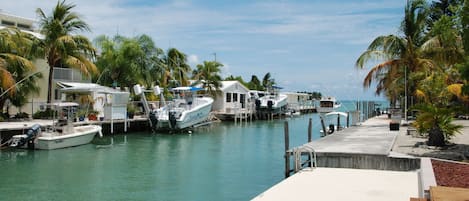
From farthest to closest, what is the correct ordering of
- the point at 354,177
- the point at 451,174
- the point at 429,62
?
1. the point at 429,62
2. the point at 354,177
3. the point at 451,174

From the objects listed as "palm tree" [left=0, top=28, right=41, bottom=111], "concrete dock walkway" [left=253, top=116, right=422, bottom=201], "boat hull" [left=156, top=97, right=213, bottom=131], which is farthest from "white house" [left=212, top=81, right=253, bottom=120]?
"concrete dock walkway" [left=253, top=116, right=422, bottom=201]

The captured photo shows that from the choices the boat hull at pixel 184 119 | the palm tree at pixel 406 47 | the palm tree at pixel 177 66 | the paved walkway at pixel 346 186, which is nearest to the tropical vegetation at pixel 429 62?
the palm tree at pixel 406 47

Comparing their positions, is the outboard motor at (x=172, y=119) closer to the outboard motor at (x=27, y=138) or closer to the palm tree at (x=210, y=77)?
the outboard motor at (x=27, y=138)

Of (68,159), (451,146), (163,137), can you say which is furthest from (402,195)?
(163,137)

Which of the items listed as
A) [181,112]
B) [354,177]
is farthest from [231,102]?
[354,177]

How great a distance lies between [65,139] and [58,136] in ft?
1.40

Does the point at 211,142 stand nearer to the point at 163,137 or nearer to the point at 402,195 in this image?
the point at 163,137

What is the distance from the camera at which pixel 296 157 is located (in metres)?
12.2

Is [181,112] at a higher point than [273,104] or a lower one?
lower

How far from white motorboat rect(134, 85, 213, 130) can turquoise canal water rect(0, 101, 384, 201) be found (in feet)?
16.6

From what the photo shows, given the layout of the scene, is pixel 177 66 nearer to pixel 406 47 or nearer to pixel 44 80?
pixel 44 80

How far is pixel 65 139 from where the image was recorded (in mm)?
21672

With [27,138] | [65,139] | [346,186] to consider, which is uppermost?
[27,138]

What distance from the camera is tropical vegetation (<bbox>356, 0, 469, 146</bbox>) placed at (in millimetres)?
13203
